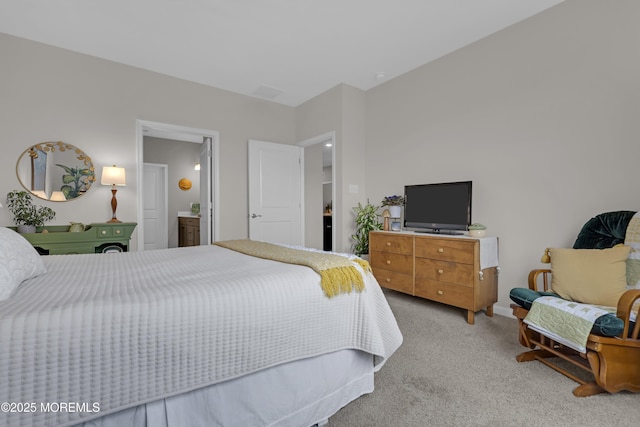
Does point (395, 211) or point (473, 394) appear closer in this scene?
point (473, 394)

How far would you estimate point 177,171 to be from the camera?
21.4ft

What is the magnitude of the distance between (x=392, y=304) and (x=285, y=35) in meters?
3.05

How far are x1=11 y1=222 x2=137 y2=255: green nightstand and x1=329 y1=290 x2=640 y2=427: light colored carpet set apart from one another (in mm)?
3031

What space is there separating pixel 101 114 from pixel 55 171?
0.80 metres

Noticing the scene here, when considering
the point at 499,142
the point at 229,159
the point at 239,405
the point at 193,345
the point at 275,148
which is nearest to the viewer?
the point at 193,345

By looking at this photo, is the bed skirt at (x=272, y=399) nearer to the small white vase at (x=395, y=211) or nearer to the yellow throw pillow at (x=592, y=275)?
the yellow throw pillow at (x=592, y=275)

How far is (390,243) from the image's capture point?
3.45 m

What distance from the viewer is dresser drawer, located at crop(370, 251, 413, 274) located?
326 cm

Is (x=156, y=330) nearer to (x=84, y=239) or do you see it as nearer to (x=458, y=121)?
(x=84, y=239)

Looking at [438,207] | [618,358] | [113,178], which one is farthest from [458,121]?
[113,178]

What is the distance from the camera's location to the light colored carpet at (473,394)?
146cm

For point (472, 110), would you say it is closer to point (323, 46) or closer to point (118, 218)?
point (323, 46)

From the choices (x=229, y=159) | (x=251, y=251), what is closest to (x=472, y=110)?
(x=251, y=251)

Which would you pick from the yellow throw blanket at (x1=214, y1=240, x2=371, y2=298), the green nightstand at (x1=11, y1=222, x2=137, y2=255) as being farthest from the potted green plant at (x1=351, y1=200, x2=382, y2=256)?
the green nightstand at (x1=11, y1=222, x2=137, y2=255)
